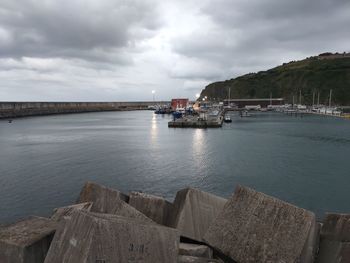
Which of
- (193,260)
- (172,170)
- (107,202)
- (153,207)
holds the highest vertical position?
(107,202)

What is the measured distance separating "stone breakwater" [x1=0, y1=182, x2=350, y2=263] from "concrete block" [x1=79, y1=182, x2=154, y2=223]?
32 millimetres

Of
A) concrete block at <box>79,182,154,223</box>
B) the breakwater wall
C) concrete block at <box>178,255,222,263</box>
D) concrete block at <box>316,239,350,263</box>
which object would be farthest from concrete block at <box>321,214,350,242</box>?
the breakwater wall

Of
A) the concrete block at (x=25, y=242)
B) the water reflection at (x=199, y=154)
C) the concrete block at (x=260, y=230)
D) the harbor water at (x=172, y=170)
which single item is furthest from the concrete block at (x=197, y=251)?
the water reflection at (x=199, y=154)

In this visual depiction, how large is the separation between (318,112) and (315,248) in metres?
160

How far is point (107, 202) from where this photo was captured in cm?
902

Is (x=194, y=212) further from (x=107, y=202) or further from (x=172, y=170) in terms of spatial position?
(x=172, y=170)

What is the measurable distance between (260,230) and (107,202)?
13.0 ft

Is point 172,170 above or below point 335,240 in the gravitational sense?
below

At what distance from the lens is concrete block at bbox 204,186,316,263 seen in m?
6.79

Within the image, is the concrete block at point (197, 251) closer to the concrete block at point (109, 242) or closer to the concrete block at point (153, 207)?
the concrete block at point (109, 242)

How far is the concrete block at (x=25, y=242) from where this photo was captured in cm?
646

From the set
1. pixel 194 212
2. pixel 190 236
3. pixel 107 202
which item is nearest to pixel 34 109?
pixel 107 202

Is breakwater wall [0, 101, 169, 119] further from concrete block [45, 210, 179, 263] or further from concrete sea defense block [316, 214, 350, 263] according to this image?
concrete sea defense block [316, 214, 350, 263]

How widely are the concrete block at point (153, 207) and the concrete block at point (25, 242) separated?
2742mm
